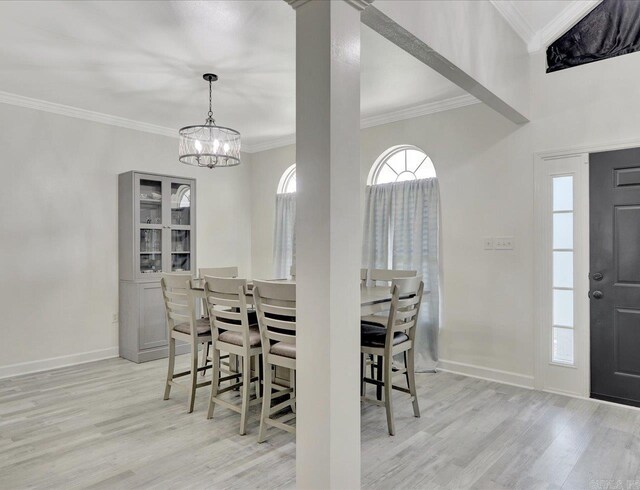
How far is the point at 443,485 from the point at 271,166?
4738 millimetres

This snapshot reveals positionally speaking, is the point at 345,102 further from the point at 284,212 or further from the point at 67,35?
the point at 284,212

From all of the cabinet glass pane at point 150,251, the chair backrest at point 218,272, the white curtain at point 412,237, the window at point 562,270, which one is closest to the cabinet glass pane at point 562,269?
the window at point 562,270

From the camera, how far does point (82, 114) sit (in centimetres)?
449

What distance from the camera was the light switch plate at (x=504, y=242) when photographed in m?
3.77

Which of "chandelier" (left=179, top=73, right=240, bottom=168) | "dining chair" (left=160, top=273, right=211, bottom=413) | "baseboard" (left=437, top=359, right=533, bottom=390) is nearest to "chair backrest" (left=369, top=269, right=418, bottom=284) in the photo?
"baseboard" (left=437, top=359, right=533, bottom=390)

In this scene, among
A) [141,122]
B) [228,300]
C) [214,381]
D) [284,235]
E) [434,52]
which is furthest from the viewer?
[284,235]

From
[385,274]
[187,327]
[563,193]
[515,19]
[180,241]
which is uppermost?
[515,19]

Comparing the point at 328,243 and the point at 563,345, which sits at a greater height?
the point at 328,243

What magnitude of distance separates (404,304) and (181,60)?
8.33ft

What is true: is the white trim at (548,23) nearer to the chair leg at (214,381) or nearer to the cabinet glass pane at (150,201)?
the chair leg at (214,381)

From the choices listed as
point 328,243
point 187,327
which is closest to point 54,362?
point 187,327

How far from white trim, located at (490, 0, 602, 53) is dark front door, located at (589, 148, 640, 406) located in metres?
1.08

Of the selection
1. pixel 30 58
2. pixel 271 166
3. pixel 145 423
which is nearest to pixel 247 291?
pixel 145 423

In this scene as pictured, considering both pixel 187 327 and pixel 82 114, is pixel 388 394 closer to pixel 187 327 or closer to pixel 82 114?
pixel 187 327
